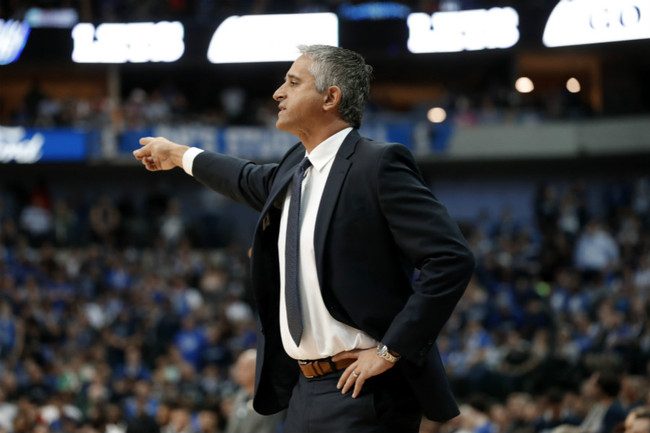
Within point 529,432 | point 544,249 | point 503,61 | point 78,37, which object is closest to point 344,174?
point 529,432

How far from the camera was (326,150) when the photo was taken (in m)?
2.77

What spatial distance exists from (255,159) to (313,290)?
16108 millimetres

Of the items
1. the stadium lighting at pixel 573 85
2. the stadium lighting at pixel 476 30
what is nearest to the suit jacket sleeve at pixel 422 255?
the stadium lighting at pixel 476 30

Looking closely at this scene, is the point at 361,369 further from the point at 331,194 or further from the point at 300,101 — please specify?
the point at 300,101

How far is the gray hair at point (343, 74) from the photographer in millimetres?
2730

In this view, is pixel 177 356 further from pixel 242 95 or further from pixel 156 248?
pixel 242 95

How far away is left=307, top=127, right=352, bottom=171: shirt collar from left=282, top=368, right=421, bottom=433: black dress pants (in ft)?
2.24

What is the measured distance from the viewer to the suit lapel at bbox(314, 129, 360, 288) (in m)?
2.59

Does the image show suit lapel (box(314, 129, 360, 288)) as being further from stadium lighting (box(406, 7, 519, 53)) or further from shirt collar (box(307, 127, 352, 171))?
stadium lighting (box(406, 7, 519, 53))

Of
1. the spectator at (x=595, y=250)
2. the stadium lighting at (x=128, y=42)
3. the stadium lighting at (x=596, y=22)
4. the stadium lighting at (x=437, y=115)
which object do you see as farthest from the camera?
the stadium lighting at (x=437, y=115)

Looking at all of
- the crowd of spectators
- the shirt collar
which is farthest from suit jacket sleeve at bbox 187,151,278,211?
the crowd of spectators

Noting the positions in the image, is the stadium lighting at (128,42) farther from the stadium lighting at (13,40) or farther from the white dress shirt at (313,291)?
the white dress shirt at (313,291)

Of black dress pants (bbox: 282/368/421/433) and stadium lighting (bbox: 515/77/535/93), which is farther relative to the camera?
stadium lighting (bbox: 515/77/535/93)

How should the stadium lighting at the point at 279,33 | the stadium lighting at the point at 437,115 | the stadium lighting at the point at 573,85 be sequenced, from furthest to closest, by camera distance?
the stadium lighting at the point at 573,85 < the stadium lighting at the point at 437,115 < the stadium lighting at the point at 279,33
